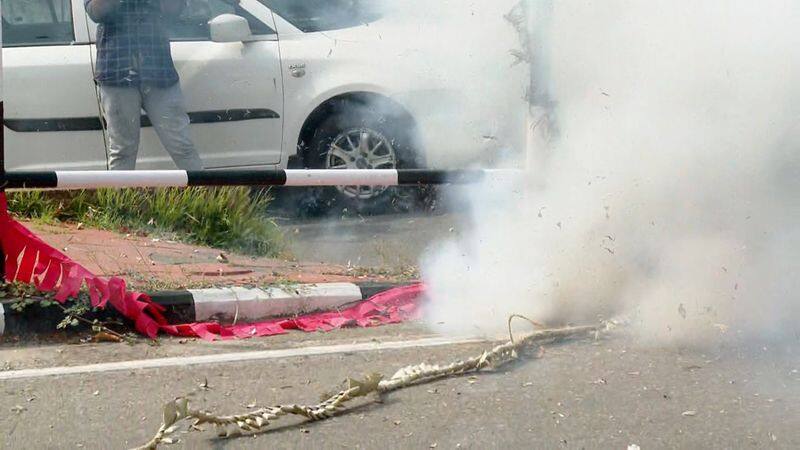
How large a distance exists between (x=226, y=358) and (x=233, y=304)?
0.64m

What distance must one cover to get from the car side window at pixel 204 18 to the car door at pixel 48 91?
0.62 m

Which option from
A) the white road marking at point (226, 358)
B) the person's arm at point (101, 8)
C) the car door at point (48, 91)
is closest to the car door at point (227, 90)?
the car door at point (48, 91)

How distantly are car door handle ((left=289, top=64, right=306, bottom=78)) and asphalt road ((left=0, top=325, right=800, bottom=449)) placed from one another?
3.26 meters

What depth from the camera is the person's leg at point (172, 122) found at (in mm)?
7324

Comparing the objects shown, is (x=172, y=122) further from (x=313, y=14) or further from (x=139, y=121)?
(x=313, y=14)

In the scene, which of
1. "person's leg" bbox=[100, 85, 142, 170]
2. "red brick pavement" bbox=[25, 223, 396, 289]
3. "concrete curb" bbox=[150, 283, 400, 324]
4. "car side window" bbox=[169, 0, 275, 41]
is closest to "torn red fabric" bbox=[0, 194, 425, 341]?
"concrete curb" bbox=[150, 283, 400, 324]

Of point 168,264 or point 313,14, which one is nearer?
point 168,264

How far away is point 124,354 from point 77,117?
3154 mm

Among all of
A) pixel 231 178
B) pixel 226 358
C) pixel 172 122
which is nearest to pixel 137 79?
pixel 172 122

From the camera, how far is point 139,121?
7.32 meters

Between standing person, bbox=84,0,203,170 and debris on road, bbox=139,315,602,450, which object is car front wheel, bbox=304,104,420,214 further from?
debris on road, bbox=139,315,602,450

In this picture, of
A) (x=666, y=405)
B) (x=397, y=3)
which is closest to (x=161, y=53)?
(x=397, y=3)

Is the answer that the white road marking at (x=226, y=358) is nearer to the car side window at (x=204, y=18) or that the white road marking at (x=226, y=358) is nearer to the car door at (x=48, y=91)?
the car door at (x=48, y=91)

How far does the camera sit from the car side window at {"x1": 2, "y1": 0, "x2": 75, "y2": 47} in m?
7.53
